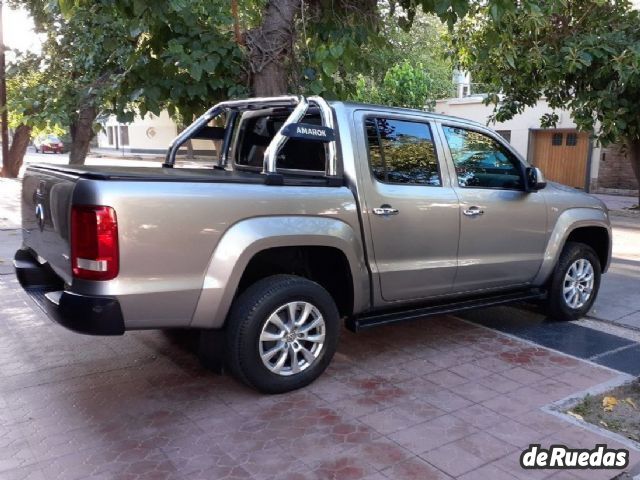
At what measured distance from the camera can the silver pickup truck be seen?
11.1 ft

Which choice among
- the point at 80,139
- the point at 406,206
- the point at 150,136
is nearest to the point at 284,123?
the point at 406,206

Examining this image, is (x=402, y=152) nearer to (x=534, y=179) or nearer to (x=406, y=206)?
(x=406, y=206)

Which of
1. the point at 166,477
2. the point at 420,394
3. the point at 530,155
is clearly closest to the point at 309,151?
the point at 420,394

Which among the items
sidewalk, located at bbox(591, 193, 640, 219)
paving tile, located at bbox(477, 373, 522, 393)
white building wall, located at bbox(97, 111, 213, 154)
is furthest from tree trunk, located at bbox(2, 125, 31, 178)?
white building wall, located at bbox(97, 111, 213, 154)

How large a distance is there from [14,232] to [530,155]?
1770 centimetres

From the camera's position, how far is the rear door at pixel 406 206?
14.5 feet

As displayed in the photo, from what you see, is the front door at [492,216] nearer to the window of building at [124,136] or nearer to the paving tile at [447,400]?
the paving tile at [447,400]

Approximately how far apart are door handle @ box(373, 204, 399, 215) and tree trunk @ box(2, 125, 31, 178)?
1810cm

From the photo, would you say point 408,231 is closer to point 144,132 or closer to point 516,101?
point 516,101

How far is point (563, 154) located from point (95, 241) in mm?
21062

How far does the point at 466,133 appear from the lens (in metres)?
5.17

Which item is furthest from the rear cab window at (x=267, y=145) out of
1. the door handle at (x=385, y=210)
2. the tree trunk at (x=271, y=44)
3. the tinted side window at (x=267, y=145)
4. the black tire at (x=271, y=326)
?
the tree trunk at (x=271, y=44)

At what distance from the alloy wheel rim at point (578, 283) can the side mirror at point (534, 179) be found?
0.96m

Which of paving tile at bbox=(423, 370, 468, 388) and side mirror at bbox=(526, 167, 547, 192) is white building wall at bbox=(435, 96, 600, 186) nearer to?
side mirror at bbox=(526, 167, 547, 192)
